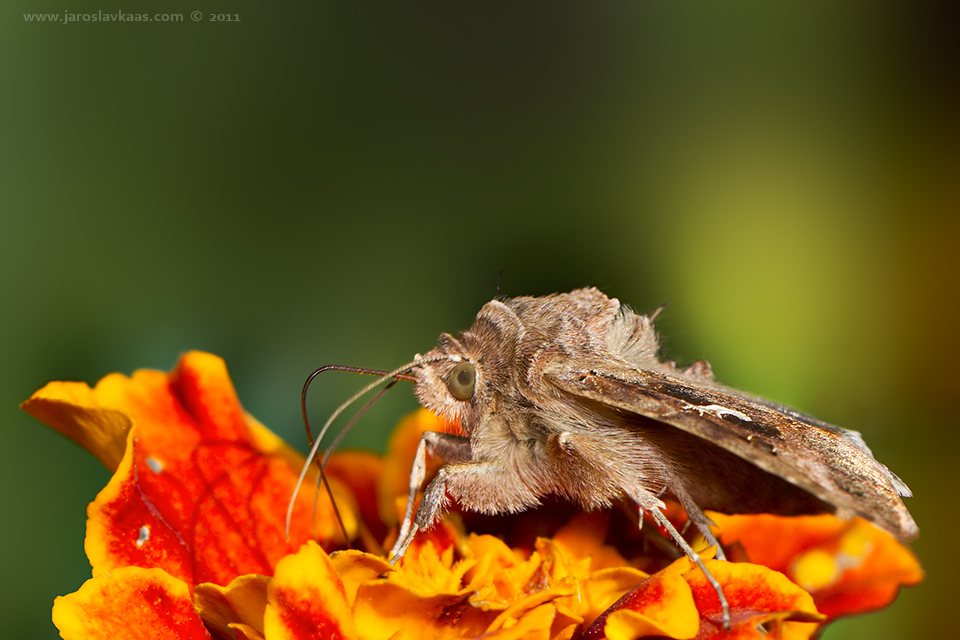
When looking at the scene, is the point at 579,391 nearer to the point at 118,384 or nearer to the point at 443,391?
the point at 443,391

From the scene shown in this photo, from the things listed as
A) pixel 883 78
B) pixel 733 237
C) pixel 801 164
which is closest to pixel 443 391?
pixel 733 237

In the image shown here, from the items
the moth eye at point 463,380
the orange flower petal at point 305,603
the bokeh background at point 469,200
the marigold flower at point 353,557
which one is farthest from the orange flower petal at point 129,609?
the moth eye at point 463,380

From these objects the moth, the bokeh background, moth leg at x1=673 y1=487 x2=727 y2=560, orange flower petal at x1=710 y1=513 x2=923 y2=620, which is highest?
the bokeh background

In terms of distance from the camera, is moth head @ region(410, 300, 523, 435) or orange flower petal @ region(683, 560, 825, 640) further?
moth head @ region(410, 300, 523, 435)

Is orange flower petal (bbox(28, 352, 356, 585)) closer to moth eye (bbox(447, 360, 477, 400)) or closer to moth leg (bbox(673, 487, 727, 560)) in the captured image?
moth eye (bbox(447, 360, 477, 400))

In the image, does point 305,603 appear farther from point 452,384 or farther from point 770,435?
A: point 770,435

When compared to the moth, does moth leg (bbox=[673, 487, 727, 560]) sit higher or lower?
lower

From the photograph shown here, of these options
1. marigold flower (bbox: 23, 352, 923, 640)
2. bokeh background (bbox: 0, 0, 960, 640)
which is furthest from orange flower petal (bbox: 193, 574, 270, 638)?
bokeh background (bbox: 0, 0, 960, 640)

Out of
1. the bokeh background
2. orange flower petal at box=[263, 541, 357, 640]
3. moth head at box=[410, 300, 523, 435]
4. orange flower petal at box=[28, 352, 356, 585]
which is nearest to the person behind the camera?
orange flower petal at box=[263, 541, 357, 640]
